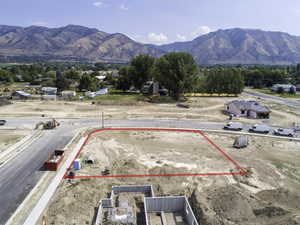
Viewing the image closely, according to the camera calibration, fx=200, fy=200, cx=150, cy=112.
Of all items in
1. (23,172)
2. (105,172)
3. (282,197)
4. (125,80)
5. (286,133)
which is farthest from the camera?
(125,80)

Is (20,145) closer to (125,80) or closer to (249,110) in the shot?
(249,110)

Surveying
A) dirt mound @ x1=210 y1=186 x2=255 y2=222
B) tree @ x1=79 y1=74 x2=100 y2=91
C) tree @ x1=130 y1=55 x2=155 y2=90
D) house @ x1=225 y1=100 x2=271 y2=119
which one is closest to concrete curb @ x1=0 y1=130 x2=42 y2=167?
dirt mound @ x1=210 y1=186 x2=255 y2=222

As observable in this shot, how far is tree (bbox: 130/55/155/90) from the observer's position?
76.6 metres

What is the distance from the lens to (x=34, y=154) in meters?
24.8

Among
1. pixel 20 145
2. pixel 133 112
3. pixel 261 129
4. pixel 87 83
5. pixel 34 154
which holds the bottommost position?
pixel 34 154

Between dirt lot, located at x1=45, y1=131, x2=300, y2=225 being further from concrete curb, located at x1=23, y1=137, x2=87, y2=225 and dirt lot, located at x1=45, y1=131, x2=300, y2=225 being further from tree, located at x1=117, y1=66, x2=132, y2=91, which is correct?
tree, located at x1=117, y1=66, x2=132, y2=91

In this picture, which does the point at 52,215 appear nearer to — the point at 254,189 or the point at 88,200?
the point at 88,200

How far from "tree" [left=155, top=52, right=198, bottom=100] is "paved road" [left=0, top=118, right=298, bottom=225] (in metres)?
22.9

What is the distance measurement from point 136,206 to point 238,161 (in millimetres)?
14437

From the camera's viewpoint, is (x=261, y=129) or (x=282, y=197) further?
(x=261, y=129)

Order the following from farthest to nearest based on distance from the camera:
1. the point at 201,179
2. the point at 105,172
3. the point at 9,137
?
1. the point at 9,137
2. the point at 105,172
3. the point at 201,179

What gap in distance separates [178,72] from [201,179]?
152ft

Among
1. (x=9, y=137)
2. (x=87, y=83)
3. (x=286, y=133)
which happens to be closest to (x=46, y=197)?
(x=9, y=137)

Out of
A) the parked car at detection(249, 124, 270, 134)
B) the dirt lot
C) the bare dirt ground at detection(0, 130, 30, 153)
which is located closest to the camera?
the dirt lot
